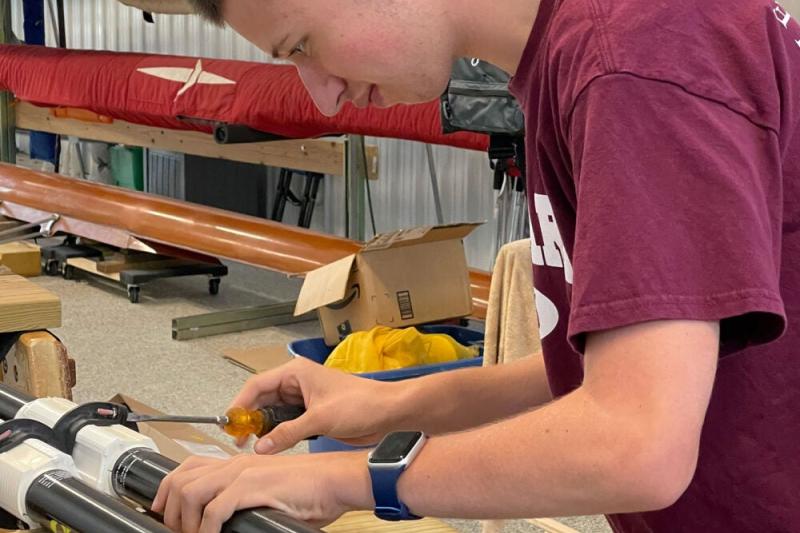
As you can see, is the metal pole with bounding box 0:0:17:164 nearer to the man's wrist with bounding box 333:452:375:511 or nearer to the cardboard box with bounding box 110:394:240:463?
the cardboard box with bounding box 110:394:240:463

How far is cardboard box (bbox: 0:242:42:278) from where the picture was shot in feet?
14.1

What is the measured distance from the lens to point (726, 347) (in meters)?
0.75

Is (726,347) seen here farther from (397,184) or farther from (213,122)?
(397,184)

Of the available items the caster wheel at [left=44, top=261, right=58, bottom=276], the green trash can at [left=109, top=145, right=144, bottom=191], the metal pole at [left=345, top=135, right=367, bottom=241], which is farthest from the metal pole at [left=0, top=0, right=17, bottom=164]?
the metal pole at [left=345, top=135, right=367, bottom=241]

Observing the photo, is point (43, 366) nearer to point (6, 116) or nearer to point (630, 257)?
point (630, 257)

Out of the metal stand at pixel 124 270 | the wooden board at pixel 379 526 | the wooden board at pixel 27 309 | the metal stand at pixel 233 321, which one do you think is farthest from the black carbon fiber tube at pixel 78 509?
the metal stand at pixel 124 270

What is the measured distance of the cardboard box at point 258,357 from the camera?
3.60 metres

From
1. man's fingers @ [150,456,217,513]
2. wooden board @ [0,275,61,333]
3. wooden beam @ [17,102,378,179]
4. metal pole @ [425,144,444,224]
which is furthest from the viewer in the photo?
metal pole @ [425,144,444,224]

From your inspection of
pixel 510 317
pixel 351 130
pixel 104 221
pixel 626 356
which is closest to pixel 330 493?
pixel 626 356

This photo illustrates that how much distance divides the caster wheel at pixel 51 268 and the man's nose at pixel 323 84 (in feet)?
14.3

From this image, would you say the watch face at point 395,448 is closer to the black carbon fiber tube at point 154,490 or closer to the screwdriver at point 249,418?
the black carbon fiber tube at point 154,490

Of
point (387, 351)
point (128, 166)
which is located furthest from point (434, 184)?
point (128, 166)

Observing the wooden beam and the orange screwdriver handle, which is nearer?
the orange screwdriver handle

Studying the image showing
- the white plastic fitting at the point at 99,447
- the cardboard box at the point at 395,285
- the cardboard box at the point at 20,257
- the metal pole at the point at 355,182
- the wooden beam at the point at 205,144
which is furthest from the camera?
the wooden beam at the point at 205,144
